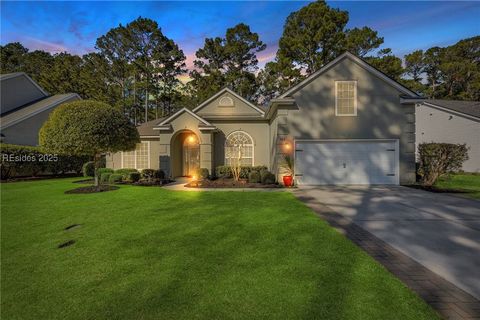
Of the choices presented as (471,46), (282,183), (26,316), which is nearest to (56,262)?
(26,316)

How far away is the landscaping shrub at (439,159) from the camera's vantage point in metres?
10.6

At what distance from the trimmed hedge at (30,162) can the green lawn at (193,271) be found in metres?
12.2

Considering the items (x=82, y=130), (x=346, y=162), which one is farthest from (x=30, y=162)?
(x=346, y=162)

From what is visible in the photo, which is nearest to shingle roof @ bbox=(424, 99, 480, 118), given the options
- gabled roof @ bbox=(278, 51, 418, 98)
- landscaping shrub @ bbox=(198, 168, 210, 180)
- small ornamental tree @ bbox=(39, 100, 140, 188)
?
gabled roof @ bbox=(278, 51, 418, 98)

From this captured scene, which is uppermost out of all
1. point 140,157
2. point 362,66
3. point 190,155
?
point 362,66

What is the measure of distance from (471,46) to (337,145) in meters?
40.3

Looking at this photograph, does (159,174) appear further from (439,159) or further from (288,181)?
(439,159)

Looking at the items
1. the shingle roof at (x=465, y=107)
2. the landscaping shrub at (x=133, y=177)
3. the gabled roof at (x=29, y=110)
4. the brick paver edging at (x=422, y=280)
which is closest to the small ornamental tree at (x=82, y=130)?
the landscaping shrub at (x=133, y=177)

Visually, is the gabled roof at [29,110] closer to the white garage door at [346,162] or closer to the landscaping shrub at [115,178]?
the landscaping shrub at [115,178]

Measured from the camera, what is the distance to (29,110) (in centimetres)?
2014

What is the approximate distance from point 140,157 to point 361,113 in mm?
15193

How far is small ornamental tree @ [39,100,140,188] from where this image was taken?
10.3 meters

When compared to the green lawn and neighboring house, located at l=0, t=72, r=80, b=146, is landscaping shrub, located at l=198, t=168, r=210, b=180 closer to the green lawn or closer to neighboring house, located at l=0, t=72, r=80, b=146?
the green lawn

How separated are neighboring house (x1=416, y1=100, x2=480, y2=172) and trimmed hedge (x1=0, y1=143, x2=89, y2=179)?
1133 inches
